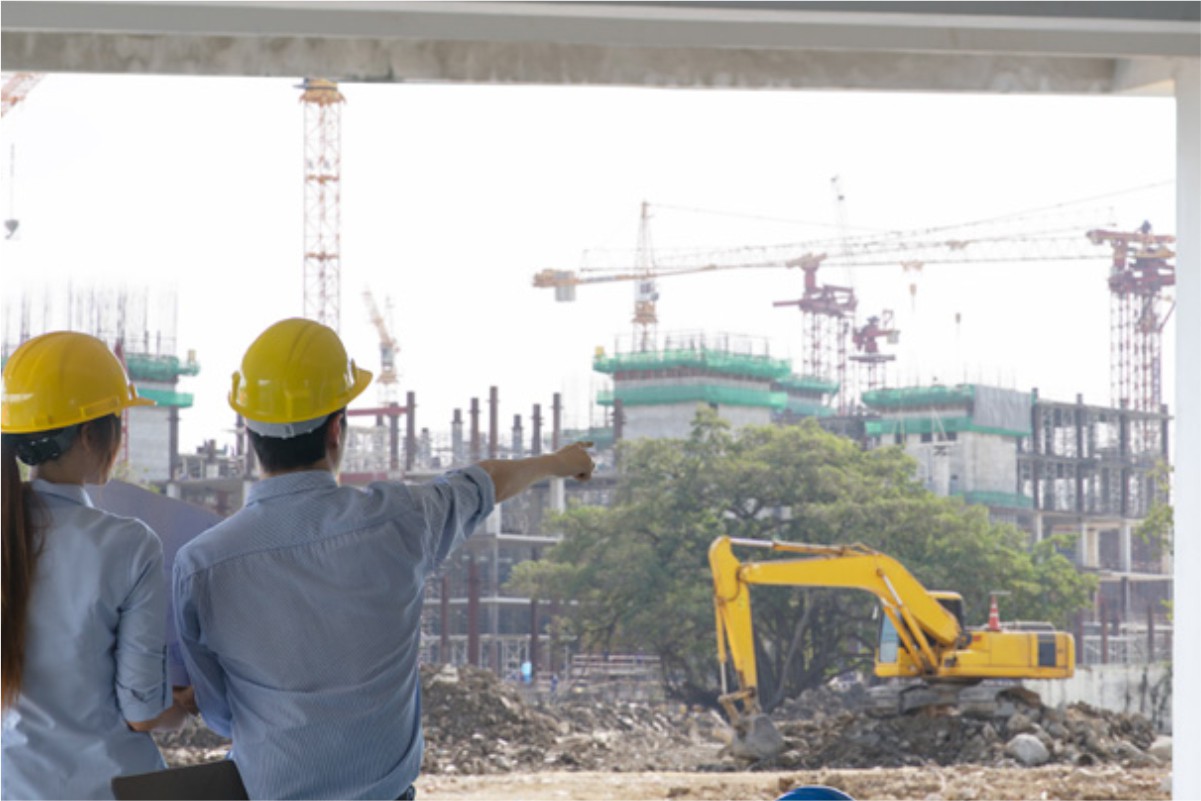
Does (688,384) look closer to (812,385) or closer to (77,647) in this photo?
(812,385)

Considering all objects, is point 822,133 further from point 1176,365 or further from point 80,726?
point 80,726

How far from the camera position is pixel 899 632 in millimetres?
9016

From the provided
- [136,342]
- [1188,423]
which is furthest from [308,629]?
[136,342]

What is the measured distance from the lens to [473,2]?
238 cm

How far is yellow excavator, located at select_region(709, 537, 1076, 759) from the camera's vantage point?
879 centimetres

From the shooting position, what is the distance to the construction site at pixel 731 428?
12.0m

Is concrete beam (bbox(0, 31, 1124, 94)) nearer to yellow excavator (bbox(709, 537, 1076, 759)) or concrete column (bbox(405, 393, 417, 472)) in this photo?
yellow excavator (bbox(709, 537, 1076, 759))

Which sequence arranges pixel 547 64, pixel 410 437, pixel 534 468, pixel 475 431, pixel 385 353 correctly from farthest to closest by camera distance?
1. pixel 385 353
2. pixel 475 431
3. pixel 410 437
4. pixel 547 64
5. pixel 534 468

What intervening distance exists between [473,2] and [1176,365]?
1541mm

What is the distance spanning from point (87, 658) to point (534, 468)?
50cm

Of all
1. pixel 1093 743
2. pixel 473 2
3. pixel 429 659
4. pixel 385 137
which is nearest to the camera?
pixel 473 2

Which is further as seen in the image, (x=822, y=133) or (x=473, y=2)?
(x=822, y=133)

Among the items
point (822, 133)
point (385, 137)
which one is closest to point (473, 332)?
point (385, 137)

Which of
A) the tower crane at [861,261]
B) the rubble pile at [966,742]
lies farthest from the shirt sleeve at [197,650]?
the tower crane at [861,261]
